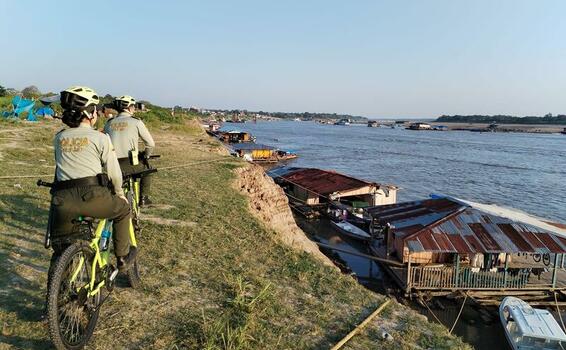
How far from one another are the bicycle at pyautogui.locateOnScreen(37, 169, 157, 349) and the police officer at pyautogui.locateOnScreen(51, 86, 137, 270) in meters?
0.14

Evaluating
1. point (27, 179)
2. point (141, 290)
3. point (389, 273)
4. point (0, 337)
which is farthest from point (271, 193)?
point (0, 337)

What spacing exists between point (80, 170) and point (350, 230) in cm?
2295

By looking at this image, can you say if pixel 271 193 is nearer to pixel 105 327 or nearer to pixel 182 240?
pixel 182 240

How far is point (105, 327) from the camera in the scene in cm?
457

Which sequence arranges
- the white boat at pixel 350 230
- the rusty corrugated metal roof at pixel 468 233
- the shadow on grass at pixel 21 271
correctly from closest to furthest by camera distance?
the shadow on grass at pixel 21 271 → the rusty corrugated metal roof at pixel 468 233 → the white boat at pixel 350 230

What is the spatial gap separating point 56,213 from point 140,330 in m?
1.76

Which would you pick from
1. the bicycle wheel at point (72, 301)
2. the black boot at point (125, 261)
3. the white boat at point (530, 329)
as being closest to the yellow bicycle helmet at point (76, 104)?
the bicycle wheel at point (72, 301)

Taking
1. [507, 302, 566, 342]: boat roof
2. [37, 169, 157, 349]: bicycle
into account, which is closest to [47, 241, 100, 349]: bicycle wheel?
[37, 169, 157, 349]: bicycle

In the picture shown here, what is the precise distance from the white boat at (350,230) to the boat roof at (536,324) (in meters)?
11.0

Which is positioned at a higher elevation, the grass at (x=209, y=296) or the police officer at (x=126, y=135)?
the police officer at (x=126, y=135)

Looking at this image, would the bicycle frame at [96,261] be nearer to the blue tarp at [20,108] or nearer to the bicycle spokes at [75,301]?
the bicycle spokes at [75,301]

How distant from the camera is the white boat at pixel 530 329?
11852 millimetres

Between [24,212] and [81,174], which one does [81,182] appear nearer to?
[81,174]

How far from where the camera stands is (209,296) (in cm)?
564
